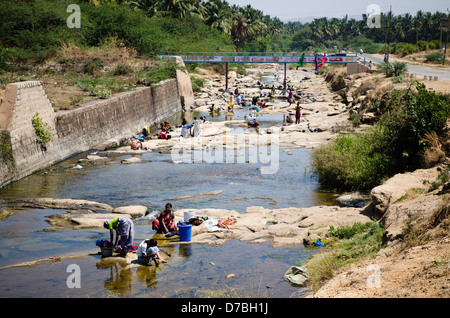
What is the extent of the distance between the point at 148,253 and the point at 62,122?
14782 mm

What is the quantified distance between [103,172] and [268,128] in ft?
46.4

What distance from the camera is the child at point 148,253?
36.2 ft

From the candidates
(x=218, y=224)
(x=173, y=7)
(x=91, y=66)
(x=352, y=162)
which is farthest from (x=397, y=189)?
(x=173, y=7)

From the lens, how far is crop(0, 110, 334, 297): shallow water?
9977 mm

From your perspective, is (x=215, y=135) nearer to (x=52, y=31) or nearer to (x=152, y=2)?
(x=52, y=31)

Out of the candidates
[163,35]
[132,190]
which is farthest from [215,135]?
[163,35]

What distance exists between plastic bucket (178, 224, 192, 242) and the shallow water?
347 millimetres

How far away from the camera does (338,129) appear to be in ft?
97.0

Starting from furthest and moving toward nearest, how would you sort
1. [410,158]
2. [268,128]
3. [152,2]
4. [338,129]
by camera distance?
1. [152,2]
2. [268,128]
3. [338,129]
4. [410,158]

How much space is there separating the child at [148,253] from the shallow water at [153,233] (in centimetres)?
25

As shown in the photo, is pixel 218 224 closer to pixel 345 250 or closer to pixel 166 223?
pixel 166 223

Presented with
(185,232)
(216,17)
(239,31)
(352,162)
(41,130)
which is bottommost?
(185,232)

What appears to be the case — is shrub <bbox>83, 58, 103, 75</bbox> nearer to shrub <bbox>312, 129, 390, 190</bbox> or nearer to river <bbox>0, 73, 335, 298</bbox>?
river <bbox>0, 73, 335, 298</bbox>

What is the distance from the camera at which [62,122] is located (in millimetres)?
23875
